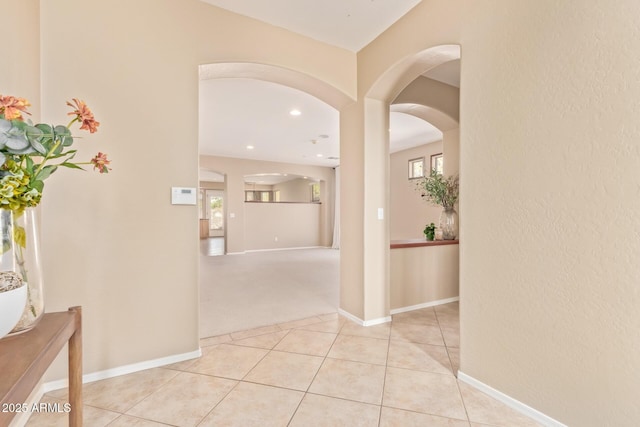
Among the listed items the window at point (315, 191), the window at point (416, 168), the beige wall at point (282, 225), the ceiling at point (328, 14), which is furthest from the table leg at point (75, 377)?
the window at point (315, 191)

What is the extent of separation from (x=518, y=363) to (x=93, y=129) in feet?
7.65

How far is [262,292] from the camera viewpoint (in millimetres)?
4027

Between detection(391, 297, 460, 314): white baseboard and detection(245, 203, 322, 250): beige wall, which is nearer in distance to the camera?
detection(391, 297, 460, 314): white baseboard

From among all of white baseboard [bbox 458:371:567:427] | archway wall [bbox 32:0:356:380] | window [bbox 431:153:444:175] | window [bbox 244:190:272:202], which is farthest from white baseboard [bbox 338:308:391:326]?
window [bbox 244:190:272:202]

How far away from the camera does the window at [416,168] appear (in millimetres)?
6480

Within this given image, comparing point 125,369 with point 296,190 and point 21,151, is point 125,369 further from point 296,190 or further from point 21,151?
point 296,190

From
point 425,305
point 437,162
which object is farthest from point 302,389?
point 437,162

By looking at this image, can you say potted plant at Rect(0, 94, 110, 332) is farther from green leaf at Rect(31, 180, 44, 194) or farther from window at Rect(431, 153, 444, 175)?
window at Rect(431, 153, 444, 175)

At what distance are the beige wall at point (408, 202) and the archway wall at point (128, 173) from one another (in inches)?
181

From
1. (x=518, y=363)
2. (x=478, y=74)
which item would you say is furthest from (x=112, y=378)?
(x=478, y=74)

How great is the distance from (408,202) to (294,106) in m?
3.82

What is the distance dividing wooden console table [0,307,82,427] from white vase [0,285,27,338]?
0.06 metres

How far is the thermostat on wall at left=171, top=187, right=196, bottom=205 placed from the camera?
81.7 inches

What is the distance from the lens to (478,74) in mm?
1782
